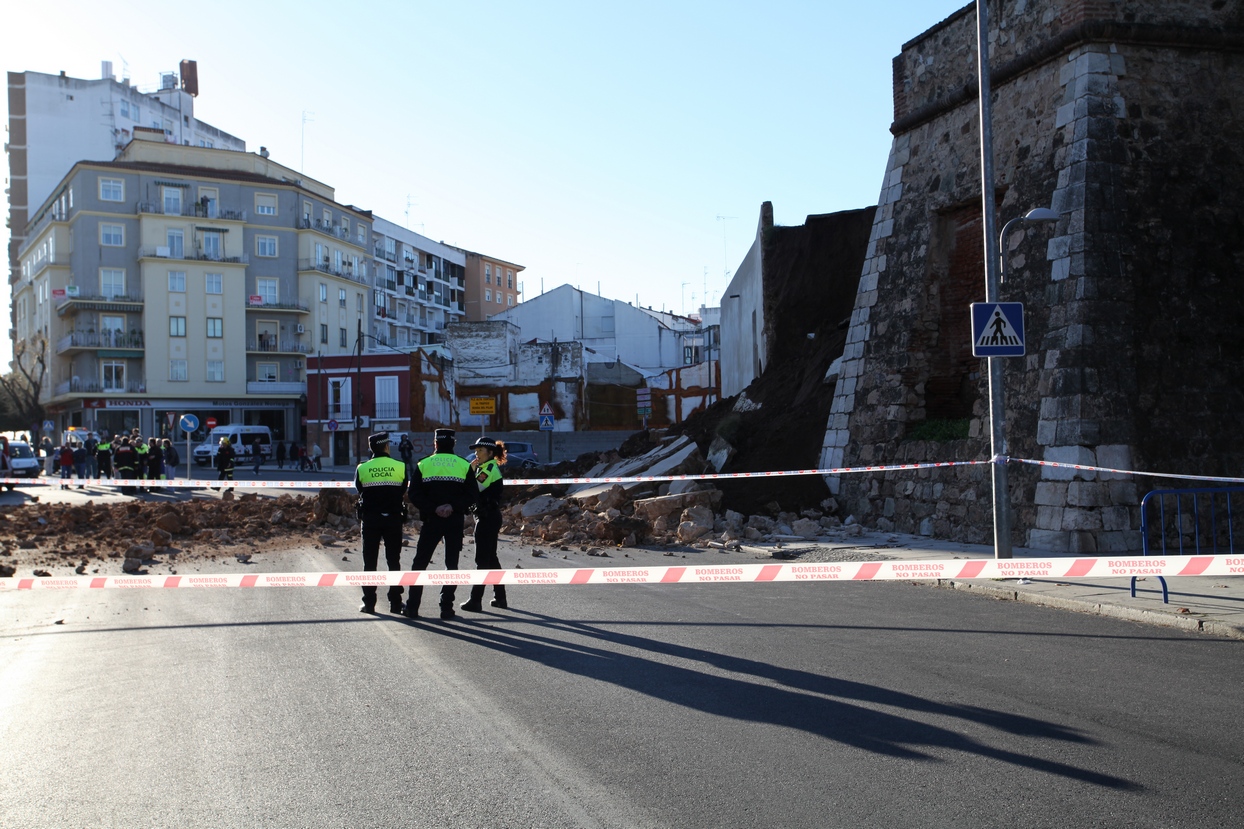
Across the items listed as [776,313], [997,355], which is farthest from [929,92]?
[776,313]

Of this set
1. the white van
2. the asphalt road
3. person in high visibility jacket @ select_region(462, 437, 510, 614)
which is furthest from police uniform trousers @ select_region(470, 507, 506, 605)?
the white van

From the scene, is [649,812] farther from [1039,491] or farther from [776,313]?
[776,313]

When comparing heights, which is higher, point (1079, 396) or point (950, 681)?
point (1079, 396)

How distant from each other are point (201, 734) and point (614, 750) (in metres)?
2.22

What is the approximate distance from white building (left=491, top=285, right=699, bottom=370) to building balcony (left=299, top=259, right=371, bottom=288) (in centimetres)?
1118

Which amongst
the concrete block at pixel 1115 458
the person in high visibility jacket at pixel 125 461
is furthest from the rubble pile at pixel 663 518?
the person in high visibility jacket at pixel 125 461

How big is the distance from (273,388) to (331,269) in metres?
10.2

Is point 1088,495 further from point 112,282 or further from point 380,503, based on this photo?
point 112,282

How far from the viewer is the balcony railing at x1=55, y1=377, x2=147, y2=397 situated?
61.9m

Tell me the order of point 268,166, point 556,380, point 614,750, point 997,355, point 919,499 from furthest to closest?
point 268,166 → point 556,380 → point 919,499 → point 997,355 → point 614,750

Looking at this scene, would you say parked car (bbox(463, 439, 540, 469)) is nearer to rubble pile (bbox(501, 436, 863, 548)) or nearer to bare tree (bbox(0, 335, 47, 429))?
rubble pile (bbox(501, 436, 863, 548))

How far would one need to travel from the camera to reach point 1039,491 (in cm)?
1273

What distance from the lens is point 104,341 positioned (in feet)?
205

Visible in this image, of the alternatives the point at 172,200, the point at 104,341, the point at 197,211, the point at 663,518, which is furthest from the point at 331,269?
the point at 663,518
